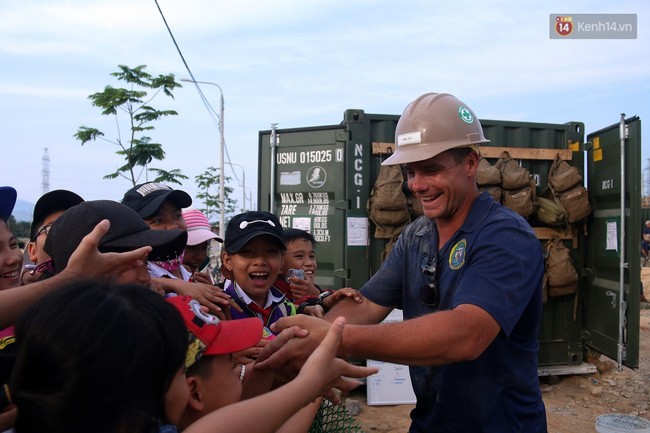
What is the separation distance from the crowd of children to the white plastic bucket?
134 inches

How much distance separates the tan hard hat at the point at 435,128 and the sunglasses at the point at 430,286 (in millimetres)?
446

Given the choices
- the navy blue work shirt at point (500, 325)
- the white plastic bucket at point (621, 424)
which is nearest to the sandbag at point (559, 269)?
the white plastic bucket at point (621, 424)

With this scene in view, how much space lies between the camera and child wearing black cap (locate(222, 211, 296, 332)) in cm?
257

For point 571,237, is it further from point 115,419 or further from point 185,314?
point 115,419

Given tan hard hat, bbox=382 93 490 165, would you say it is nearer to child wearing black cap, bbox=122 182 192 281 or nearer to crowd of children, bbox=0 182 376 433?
crowd of children, bbox=0 182 376 433

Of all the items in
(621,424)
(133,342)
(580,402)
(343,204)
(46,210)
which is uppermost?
(343,204)

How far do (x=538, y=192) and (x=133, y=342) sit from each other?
5745 mm

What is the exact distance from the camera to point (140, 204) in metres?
2.95

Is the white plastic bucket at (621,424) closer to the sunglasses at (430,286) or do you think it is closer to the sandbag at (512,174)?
the sandbag at (512,174)

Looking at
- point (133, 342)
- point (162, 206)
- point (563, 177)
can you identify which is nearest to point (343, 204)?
point (563, 177)

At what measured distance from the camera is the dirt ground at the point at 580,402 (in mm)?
5309

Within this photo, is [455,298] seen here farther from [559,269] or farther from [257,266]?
[559,269]

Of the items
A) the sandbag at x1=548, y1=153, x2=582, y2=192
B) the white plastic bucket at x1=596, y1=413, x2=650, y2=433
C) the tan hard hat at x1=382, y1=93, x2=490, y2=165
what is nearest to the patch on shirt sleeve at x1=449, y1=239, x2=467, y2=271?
the tan hard hat at x1=382, y1=93, x2=490, y2=165

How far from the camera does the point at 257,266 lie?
2596 millimetres
